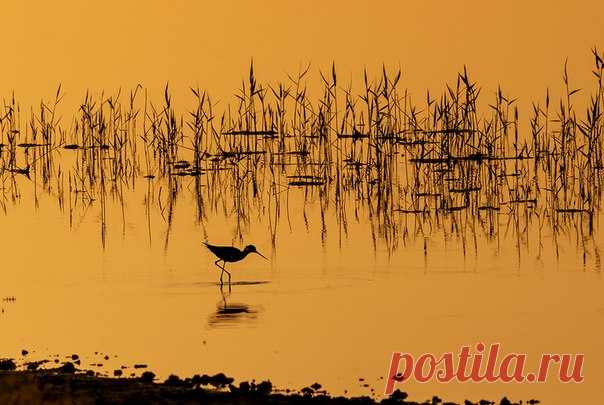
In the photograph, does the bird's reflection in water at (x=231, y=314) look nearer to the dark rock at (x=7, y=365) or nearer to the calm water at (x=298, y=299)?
the calm water at (x=298, y=299)

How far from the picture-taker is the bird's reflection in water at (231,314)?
1179 cm

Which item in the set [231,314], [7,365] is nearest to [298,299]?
[231,314]

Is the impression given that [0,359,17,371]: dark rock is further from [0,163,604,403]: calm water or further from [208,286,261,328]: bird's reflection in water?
[208,286,261,328]: bird's reflection in water

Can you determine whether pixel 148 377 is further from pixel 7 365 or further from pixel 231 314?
pixel 231 314

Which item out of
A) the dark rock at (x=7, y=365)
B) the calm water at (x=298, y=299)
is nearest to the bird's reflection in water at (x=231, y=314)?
the calm water at (x=298, y=299)

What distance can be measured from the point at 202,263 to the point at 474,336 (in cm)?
485

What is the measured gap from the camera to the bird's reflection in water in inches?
464

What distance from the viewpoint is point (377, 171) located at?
74.0 ft

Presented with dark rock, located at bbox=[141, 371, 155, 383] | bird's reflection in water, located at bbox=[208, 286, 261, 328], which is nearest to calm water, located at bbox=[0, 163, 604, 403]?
bird's reflection in water, located at bbox=[208, 286, 261, 328]

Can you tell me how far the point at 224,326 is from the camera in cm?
1162

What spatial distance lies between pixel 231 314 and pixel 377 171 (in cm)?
1061

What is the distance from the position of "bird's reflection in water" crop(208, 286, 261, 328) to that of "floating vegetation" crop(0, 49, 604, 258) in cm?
446

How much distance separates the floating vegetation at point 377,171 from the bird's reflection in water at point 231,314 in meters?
4.46

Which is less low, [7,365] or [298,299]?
[298,299]
